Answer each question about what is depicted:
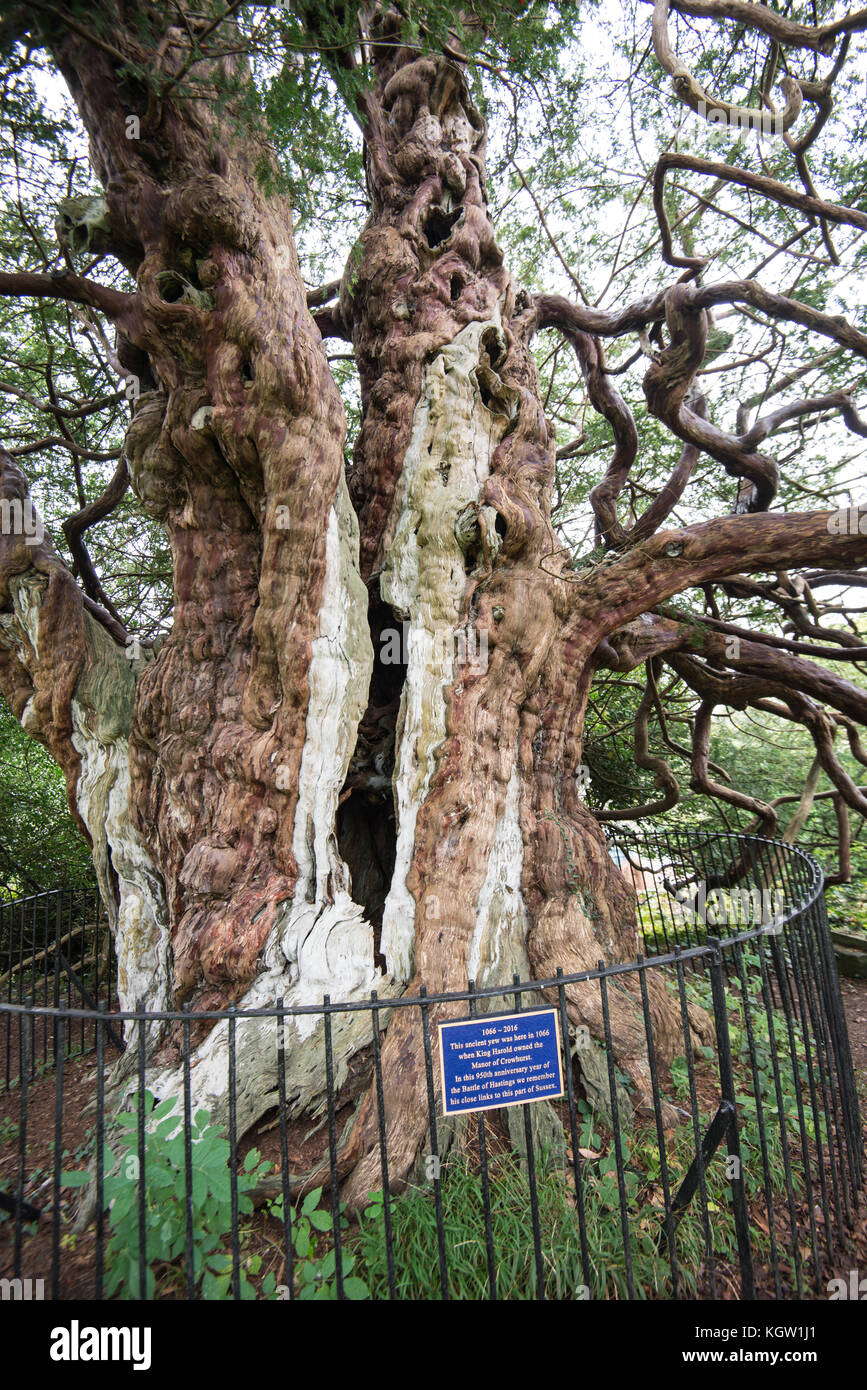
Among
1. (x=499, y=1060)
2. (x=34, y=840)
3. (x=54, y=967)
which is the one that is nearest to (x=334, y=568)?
(x=499, y=1060)

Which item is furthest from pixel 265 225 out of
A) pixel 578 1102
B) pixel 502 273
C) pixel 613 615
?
pixel 578 1102

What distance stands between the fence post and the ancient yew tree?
122cm

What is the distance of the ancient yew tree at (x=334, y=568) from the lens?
328 cm

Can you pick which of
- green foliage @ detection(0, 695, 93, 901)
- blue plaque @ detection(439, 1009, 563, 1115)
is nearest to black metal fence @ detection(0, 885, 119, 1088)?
green foliage @ detection(0, 695, 93, 901)

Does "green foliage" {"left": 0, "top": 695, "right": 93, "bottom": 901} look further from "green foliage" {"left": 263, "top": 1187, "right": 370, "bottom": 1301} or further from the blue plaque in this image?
the blue plaque

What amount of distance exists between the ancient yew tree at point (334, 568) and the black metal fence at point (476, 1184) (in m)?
0.25

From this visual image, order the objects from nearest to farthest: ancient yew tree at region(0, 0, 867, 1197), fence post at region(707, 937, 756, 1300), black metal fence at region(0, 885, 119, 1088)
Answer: fence post at region(707, 937, 756, 1300) < ancient yew tree at region(0, 0, 867, 1197) < black metal fence at region(0, 885, 119, 1088)

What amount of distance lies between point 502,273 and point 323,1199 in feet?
20.9

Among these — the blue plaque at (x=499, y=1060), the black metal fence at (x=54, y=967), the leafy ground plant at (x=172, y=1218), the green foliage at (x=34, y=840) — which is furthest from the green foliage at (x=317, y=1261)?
the green foliage at (x=34, y=840)

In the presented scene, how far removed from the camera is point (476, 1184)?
279 cm

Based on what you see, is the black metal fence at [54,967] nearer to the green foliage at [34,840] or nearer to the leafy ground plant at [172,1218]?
the green foliage at [34,840]

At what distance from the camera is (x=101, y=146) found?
3732 millimetres

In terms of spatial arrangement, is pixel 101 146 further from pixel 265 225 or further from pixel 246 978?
pixel 246 978

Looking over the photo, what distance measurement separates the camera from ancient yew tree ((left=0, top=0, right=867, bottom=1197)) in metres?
3.28
